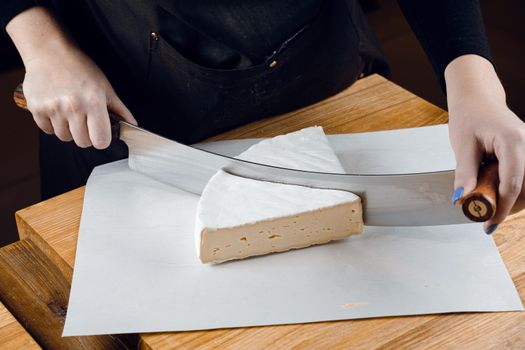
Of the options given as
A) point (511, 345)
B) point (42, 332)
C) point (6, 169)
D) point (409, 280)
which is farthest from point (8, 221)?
point (511, 345)

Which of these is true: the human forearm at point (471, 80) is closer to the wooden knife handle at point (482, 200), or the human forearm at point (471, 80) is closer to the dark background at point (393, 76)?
the wooden knife handle at point (482, 200)

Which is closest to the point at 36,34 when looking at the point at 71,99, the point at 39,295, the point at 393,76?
the point at 71,99

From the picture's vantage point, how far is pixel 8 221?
2498mm

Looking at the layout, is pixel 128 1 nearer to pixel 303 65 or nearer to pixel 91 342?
pixel 303 65

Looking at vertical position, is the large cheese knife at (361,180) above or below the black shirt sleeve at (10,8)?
below

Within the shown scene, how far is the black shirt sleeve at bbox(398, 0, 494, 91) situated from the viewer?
1.30 meters

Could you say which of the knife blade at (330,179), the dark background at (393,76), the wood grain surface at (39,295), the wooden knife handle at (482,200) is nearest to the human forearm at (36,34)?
the knife blade at (330,179)

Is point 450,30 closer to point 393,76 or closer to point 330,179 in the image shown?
point 330,179

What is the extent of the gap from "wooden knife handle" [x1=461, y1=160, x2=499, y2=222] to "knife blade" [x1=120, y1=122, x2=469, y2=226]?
0.25ft

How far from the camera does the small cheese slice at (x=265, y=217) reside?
118 centimetres

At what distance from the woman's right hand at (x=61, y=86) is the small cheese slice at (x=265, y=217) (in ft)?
0.72

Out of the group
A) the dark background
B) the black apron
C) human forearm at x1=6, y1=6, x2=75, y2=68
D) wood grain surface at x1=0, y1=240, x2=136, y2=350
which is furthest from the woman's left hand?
the dark background

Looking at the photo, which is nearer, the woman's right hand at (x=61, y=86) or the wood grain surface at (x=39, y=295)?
the wood grain surface at (x=39, y=295)

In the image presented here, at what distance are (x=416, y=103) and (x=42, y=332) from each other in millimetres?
798
